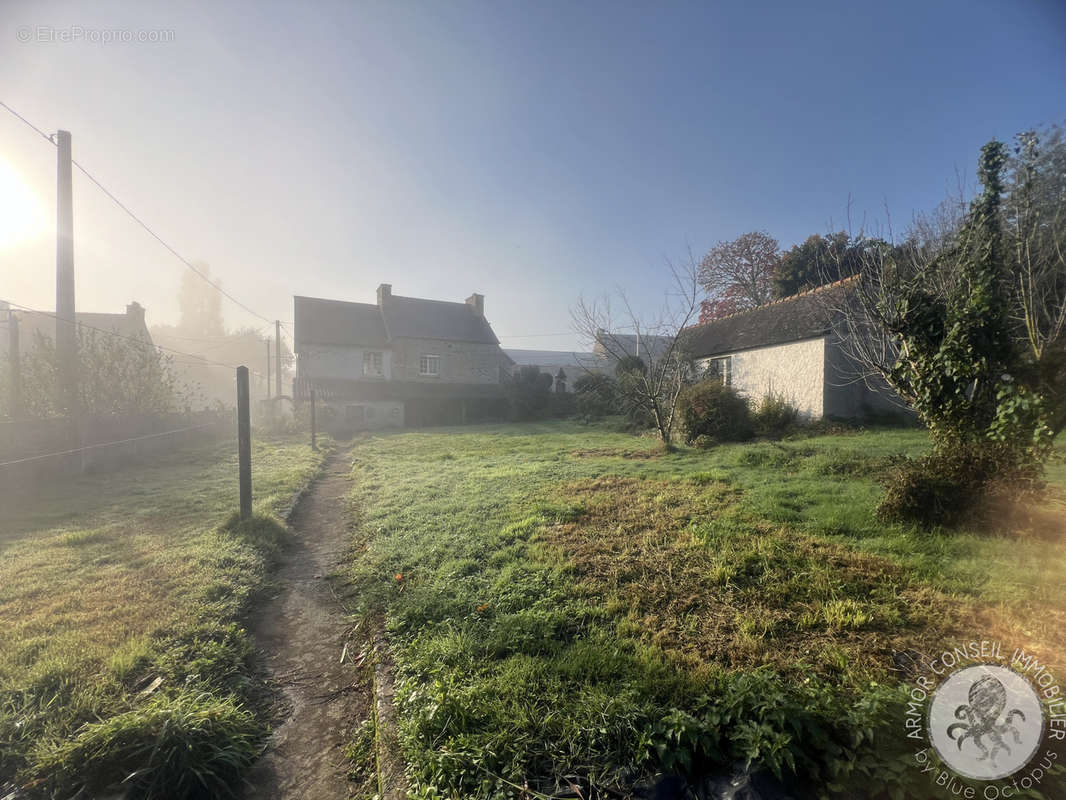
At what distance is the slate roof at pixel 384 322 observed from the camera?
27411mm

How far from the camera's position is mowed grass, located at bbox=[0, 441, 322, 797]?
2.13 m

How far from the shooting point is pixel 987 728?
1.90m

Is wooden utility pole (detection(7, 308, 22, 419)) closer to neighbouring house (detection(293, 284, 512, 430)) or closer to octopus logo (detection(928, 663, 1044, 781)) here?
neighbouring house (detection(293, 284, 512, 430))

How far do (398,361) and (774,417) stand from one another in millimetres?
22952

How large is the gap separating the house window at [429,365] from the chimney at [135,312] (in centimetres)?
1822

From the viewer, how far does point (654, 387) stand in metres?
12.4

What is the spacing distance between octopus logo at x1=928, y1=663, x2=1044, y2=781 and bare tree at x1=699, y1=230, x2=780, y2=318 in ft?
97.0

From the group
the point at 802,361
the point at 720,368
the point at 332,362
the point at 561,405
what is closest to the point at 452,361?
the point at 332,362

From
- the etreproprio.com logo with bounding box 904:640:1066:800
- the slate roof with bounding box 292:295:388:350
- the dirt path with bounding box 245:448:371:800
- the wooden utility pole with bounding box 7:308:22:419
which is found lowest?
the dirt path with bounding box 245:448:371:800

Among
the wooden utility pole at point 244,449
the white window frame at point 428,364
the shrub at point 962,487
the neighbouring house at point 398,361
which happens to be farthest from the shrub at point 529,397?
the shrub at point 962,487

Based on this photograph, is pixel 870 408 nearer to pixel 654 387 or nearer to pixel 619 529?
pixel 654 387

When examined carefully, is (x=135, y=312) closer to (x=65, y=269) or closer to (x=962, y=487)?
(x=65, y=269)

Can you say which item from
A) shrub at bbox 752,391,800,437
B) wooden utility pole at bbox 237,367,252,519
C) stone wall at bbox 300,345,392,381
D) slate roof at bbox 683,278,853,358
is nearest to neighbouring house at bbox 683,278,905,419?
slate roof at bbox 683,278,853,358

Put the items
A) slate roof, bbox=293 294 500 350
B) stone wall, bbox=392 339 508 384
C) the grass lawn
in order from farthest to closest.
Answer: stone wall, bbox=392 339 508 384 < slate roof, bbox=293 294 500 350 < the grass lawn
